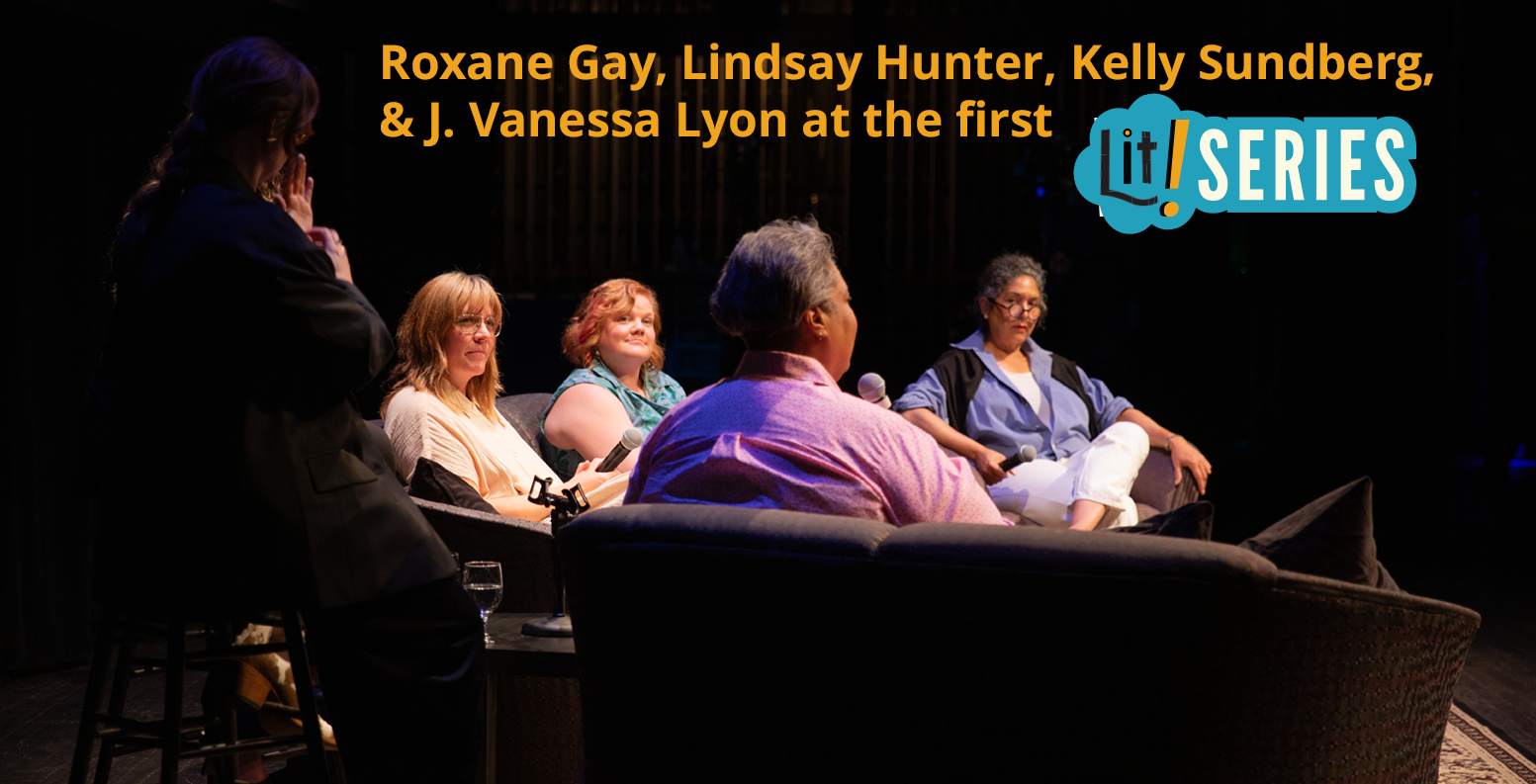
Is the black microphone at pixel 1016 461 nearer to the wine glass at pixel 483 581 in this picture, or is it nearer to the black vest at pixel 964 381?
the black vest at pixel 964 381

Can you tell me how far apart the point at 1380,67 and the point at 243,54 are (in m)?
5.68

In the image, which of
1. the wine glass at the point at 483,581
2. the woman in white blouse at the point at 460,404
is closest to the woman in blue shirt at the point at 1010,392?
the woman in white blouse at the point at 460,404

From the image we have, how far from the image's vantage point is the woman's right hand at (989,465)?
12.8ft

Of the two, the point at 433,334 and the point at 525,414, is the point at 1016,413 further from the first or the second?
the point at 433,334

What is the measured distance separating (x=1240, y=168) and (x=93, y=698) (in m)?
5.05

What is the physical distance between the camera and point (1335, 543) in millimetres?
1403

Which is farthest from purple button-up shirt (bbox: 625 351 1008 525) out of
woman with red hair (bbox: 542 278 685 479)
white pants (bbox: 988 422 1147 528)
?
white pants (bbox: 988 422 1147 528)

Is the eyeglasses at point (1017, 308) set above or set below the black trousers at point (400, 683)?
above

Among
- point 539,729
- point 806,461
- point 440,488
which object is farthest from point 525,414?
point 806,461

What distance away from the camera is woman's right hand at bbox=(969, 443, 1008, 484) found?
3.92m

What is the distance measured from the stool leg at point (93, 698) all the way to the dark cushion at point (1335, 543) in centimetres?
157

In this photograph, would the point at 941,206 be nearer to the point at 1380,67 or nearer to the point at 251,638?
the point at 1380,67

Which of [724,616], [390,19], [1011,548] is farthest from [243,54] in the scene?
[390,19]

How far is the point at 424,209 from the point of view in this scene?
5.17 metres
